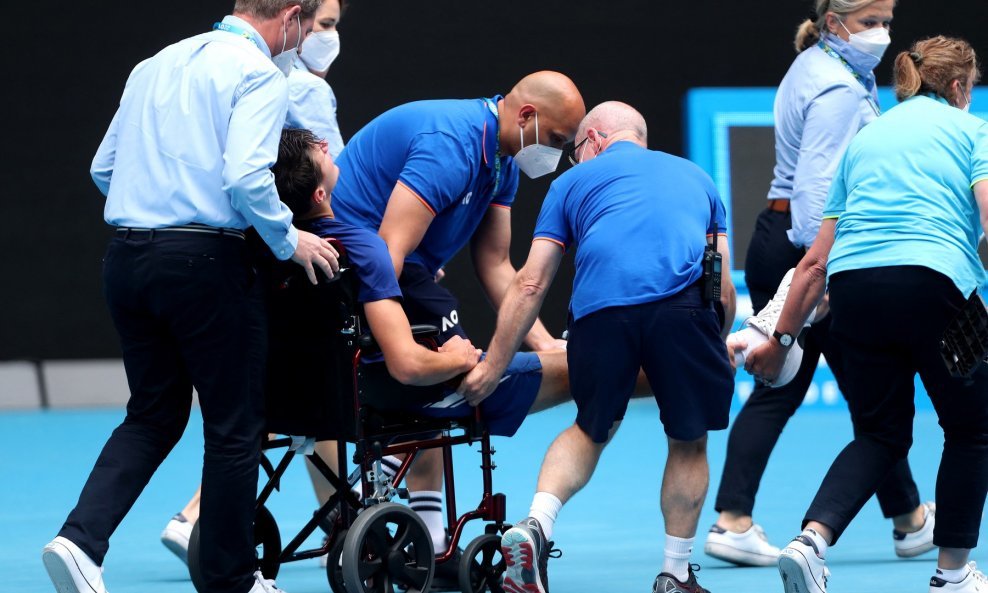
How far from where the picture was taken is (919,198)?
366 cm

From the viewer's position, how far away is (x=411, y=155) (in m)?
3.98

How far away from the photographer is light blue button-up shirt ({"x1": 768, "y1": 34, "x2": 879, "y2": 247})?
15.4 feet

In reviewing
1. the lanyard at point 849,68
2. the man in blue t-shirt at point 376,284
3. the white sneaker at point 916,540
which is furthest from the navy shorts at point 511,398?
the lanyard at point 849,68

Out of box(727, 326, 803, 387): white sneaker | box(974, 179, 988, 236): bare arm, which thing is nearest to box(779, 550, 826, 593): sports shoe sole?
box(727, 326, 803, 387): white sneaker

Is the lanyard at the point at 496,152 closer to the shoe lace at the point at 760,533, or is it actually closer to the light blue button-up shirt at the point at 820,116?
the light blue button-up shirt at the point at 820,116

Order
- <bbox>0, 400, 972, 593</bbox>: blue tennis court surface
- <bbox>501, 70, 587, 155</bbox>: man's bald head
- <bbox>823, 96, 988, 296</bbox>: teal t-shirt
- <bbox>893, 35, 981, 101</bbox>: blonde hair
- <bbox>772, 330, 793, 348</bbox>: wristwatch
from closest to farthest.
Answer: <bbox>823, 96, 988, 296</bbox>: teal t-shirt → <bbox>893, 35, 981, 101</bbox>: blonde hair → <bbox>772, 330, 793, 348</bbox>: wristwatch → <bbox>501, 70, 587, 155</bbox>: man's bald head → <bbox>0, 400, 972, 593</bbox>: blue tennis court surface

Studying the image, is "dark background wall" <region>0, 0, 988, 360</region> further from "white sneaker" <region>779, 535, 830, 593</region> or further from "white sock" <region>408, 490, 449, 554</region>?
"white sneaker" <region>779, 535, 830, 593</region>

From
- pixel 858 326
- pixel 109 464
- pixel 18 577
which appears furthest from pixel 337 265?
pixel 18 577

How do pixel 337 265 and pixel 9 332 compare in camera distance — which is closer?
pixel 337 265

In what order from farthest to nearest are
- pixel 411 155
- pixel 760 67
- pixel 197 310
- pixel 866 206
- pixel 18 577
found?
pixel 760 67 < pixel 18 577 < pixel 411 155 < pixel 866 206 < pixel 197 310

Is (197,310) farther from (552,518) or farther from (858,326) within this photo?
(858,326)

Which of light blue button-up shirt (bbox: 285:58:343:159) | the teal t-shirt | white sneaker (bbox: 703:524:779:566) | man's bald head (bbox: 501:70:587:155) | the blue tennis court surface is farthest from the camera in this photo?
light blue button-up shirt (bbox: 285:58:343:159)

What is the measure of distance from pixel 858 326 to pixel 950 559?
0.62 meters

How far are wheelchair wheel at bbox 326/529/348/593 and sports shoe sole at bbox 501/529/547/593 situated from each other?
40cm
